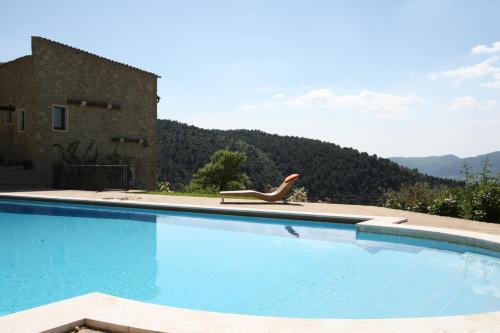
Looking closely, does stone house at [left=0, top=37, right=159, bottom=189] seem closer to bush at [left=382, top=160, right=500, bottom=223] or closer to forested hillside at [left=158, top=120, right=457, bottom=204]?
bush at [left=382, top=160, right=500, bottom=223]

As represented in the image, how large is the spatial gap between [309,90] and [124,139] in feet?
30.9

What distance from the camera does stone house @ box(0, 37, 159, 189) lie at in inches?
685

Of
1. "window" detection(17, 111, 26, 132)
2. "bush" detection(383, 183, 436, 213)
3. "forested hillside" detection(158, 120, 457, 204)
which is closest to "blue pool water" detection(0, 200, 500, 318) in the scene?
"bush" detection(383, 183, 436, 213)

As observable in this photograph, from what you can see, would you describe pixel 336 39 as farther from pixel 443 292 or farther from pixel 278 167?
pixel 278 167

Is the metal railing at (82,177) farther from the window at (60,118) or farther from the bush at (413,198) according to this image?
the bush at (413,198)

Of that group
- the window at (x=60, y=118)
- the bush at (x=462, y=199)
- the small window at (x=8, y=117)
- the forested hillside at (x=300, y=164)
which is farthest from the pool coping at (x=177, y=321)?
the forested hillside at (x=300, y=164)

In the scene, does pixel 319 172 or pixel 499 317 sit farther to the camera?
pixel 319 172

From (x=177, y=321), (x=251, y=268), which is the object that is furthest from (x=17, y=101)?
(x=177, y=321)

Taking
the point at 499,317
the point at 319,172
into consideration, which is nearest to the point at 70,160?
the point at 499,317

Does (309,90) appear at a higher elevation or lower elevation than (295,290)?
higher

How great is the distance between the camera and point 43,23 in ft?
53.7

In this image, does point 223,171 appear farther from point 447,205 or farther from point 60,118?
Result: point 447,205

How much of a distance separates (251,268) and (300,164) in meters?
62.5

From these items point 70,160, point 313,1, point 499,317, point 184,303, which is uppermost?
point 313,1
